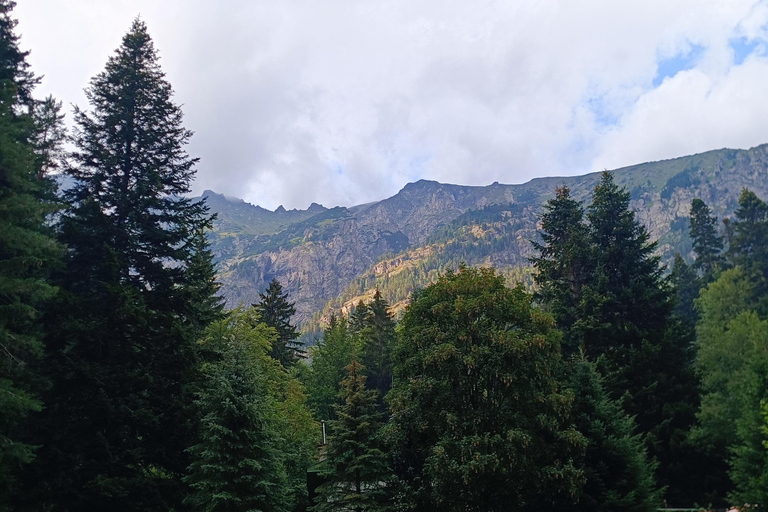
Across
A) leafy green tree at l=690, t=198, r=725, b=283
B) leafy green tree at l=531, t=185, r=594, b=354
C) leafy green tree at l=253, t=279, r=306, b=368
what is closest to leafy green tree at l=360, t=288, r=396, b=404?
leafy green tree at l=253, t=279, r=306, b=368

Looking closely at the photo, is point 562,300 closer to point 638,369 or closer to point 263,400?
point 638,369

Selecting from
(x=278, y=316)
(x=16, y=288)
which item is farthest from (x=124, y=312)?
(x=278, y=316)

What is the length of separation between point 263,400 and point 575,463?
13.5 m

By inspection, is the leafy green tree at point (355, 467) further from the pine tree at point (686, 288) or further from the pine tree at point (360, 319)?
the pine tree at point (686, 288)

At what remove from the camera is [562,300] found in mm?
36188

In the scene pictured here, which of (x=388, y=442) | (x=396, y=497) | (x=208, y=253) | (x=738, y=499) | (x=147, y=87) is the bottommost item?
(x=738, y=499)

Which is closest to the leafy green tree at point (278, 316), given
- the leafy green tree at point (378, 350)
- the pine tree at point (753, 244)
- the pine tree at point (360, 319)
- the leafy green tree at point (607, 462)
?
the leafy green tree at point (378, 350)

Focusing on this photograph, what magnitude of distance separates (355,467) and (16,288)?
47.6ft

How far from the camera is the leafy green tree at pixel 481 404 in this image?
19469mm

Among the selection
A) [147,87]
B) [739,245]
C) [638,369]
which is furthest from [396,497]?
[739,245]

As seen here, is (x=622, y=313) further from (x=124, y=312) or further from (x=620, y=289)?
(x=124, y=312)

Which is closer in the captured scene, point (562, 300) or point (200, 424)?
point (200, 424)

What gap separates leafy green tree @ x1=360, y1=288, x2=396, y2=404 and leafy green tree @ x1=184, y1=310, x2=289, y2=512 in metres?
42.5

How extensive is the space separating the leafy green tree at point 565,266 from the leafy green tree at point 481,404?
1378 cm
